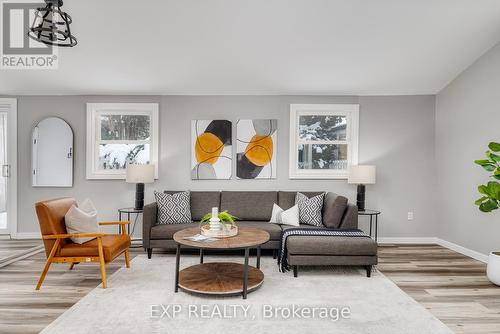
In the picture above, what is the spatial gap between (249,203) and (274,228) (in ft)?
2.44

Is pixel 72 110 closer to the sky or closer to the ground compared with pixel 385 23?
closer to the ground

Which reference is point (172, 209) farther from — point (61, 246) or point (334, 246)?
point (334, 246)

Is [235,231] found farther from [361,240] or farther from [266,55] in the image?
[266,55]

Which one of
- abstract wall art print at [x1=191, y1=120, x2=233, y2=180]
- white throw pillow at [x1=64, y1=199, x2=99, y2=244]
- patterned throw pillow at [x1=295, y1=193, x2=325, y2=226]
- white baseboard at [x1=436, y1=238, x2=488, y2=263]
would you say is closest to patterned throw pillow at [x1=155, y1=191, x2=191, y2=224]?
abstract wall art print at [x1=191, y1=120, x2=233, y2=180]

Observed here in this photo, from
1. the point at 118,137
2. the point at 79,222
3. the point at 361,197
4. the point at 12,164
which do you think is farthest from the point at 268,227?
the point at 12,164

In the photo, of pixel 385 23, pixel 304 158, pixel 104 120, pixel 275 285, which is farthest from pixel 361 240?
pixel 104 120

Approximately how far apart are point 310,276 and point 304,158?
218 cm

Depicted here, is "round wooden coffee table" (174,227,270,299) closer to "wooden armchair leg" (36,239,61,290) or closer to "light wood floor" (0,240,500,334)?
"light wood floor" (0,240,500,334)

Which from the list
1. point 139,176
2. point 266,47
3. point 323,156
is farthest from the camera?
point 323,156

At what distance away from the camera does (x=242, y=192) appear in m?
4.94

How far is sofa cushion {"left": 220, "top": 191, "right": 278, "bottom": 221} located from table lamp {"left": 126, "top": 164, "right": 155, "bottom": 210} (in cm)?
112

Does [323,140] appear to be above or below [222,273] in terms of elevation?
above

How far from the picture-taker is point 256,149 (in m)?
5.18

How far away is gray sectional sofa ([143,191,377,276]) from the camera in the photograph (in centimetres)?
354
